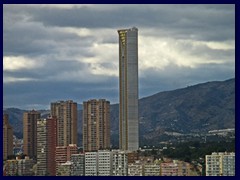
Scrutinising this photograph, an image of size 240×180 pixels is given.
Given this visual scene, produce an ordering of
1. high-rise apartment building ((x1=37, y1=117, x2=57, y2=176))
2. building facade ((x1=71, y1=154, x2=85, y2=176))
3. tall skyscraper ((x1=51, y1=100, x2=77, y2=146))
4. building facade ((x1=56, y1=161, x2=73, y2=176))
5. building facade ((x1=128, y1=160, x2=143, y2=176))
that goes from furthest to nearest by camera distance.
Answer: tall skyscraper ((x1=51, y1=100, x2=77, y2=146)) → high-rise apartment building ((x1=37, y1=117, x2=57, y2=176)) → building facade ((x1=71, y1=154, x2=85, y2=176)) → building facade ((x1=56, y1=161, x2=73, y2=176)) → building facade ((x1=128, y1=160, x2=143, y2=176))

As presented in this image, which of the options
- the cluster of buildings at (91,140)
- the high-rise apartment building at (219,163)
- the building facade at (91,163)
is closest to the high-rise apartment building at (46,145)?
the cluster of buildings at (91,140)

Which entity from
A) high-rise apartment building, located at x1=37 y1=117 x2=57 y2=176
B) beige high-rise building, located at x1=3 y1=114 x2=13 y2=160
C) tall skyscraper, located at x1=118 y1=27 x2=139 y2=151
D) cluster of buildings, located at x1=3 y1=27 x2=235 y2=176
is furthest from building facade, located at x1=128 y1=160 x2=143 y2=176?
beige high-rise building, located at x1=3 y1=114 x2=13 y2=160

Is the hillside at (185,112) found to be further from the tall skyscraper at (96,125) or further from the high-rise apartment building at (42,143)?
the high-rise apartment building at (42,143)

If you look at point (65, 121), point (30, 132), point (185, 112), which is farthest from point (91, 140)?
point (185, 112)

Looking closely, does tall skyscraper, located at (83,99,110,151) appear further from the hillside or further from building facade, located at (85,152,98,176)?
building facade, located at (85,152,98,176)

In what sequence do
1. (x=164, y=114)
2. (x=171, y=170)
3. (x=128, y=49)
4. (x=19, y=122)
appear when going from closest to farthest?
1. (x=171, y=170)
2. (x=164, y=114)
3. (x=19, y=122)
4. (x=128, y=49)
